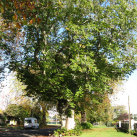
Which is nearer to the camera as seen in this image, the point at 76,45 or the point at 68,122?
the point at 76,45

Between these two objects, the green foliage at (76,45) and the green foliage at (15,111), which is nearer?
the green foliage at (76,45)

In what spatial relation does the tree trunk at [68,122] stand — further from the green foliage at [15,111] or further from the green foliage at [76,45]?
the green foliage at [15,111]

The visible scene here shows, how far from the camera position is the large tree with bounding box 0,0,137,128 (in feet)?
50.4

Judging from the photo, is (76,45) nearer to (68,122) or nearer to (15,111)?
(68,122)

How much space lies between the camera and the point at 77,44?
1603cm

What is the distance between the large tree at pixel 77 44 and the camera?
15.4 metres

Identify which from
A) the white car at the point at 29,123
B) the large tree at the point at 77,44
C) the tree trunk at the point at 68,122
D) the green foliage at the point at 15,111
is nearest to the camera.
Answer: the large tree at the point at 77,44

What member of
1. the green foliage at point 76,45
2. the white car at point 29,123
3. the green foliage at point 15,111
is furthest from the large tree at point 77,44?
the green foliage at point 15,111

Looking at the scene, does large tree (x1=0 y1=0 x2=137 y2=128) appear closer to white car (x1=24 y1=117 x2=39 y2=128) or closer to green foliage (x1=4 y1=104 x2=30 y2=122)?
white car (x1=24 y1=117 x2=39 y2=128)

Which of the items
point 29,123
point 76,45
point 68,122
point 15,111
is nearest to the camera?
point 76,45

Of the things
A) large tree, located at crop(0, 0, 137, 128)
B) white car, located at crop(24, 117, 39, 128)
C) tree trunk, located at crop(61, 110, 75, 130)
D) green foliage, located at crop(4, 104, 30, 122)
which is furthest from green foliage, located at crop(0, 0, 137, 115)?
green foliage, located at crop(4, 104, 30, 122)

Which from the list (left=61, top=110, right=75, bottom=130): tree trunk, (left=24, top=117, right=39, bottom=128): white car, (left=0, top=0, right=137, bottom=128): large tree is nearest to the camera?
(left=0, top=0, right=137, bottom=128): large tree

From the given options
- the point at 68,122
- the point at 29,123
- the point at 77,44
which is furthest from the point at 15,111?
the point at 77,44

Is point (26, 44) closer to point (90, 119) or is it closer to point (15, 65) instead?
point (15, 65)
